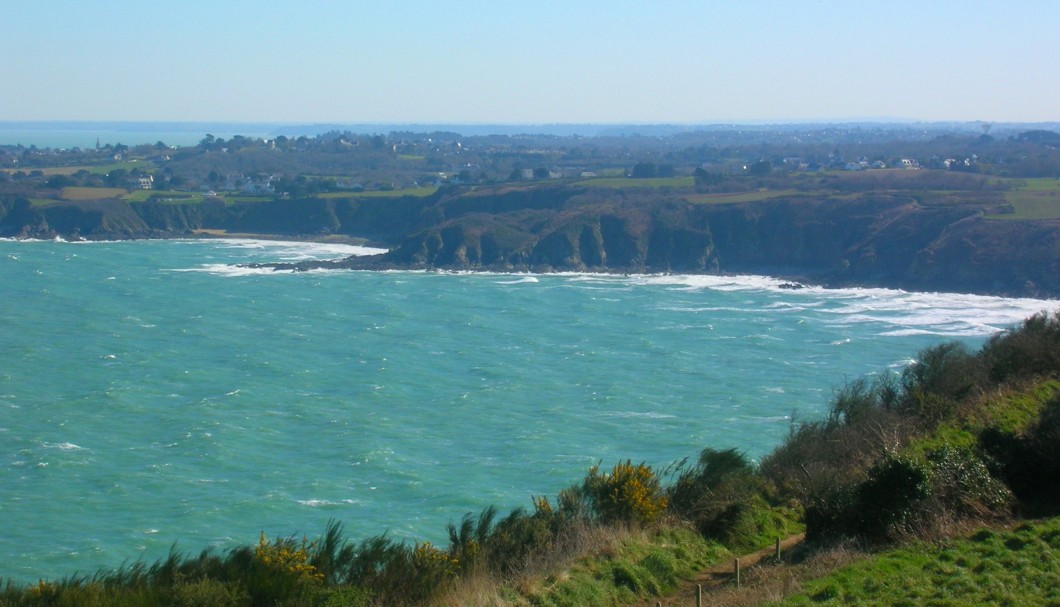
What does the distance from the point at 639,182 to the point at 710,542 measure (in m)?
68.0

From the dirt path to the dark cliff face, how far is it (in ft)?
137

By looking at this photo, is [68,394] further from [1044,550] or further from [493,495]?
[1044,550]

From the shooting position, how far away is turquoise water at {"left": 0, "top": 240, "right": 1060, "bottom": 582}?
71.6 feet

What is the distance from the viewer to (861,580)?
930cm

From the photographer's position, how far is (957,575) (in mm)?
9352

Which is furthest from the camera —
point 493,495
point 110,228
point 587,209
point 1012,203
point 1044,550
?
point 110,228

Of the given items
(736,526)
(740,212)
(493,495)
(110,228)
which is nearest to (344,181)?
(110,228)

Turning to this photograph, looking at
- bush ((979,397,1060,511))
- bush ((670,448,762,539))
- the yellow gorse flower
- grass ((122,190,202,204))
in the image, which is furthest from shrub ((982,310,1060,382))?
grass ((122,190,202,204))

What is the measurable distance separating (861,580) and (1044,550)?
5.88ft

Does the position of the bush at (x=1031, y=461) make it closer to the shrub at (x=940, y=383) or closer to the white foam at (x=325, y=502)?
the shrub at (x=940, y=383)

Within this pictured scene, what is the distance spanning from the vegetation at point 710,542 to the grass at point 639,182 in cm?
6114

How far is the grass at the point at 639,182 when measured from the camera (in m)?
76.1

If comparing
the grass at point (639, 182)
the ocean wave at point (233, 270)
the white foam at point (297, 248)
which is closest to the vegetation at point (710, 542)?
the ocean wave at point (233, 270)

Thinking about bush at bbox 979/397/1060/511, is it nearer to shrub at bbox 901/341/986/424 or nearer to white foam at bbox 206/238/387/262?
shrub at bbox 901/341/986/424
